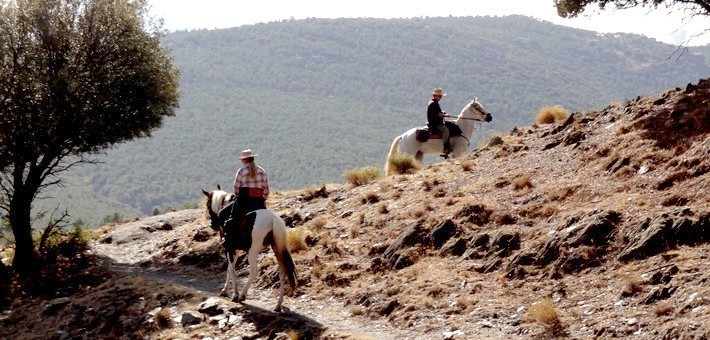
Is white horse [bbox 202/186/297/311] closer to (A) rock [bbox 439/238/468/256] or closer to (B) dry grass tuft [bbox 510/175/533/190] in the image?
(A) rock [bbox 439/238/468/256]

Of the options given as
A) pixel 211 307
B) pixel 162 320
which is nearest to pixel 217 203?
pixel 211 307

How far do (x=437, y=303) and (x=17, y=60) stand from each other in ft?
51.0

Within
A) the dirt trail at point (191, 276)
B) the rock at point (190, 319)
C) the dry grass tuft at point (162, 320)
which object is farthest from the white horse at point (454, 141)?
the rock at point (190, 319)

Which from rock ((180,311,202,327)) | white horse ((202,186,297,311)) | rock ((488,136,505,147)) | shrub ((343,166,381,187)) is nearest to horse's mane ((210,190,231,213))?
white horse ((202,186,297,311))

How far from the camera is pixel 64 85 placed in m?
23.1

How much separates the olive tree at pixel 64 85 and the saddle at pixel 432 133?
864 centimetres

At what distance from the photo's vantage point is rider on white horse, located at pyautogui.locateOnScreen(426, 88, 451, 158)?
26.7 m

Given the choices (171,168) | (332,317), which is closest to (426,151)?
(332,317)

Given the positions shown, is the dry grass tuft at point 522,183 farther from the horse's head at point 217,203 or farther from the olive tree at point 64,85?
the olive tree at point 64,85

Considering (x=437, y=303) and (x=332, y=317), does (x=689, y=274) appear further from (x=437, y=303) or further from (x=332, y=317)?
(x=332, y=317)

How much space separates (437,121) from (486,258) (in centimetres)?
1150

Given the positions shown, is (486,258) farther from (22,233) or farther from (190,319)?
(22,233)

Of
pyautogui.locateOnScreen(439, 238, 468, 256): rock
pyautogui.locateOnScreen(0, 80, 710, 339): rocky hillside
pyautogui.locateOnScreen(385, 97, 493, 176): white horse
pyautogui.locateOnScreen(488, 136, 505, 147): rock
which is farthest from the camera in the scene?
pyautogui.locateOnScreen(385, 97, 493, 176): white horse

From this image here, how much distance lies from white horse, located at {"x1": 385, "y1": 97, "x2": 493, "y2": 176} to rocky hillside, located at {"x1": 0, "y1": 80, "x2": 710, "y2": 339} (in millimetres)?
2034
